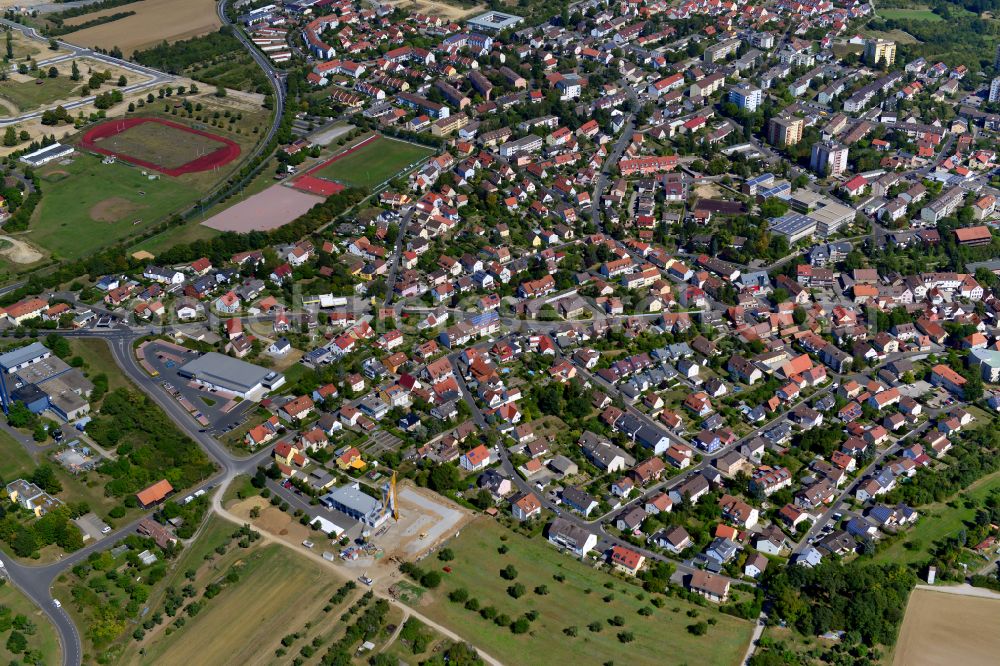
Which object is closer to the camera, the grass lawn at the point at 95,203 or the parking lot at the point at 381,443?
the parking lot at the point at 381,443

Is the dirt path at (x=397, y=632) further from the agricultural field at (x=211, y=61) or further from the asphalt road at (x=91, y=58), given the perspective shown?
the asphalt road at (x=91, y=58)

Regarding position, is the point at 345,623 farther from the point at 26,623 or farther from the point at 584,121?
the point at 584,121

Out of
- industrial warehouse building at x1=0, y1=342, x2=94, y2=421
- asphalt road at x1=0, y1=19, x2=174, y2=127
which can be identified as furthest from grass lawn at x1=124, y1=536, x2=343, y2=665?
asphalt road at x1=0, y1=19, x2=174, y2=127

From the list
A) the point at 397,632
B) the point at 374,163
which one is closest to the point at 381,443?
the point at 397,632

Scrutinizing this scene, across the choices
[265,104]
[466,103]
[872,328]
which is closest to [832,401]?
[872,328]

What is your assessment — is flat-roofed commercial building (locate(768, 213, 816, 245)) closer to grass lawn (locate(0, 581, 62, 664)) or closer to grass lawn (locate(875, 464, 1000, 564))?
grass lawn (locate(875, 464, 1000, 564))

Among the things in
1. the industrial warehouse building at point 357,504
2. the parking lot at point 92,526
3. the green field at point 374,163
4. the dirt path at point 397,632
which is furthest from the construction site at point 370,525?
the green field at point 374,163
